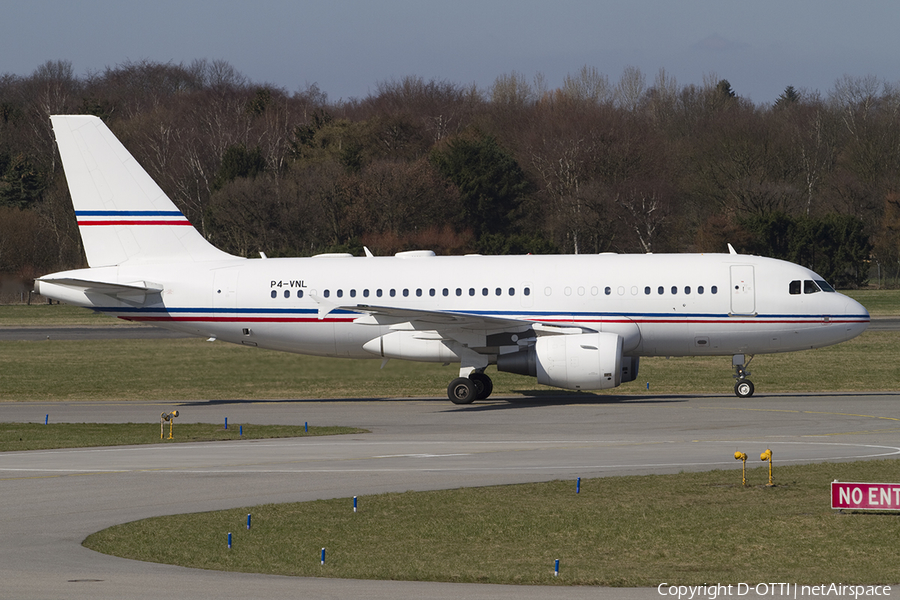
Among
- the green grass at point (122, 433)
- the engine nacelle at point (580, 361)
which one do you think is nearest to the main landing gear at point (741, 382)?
the engine nacelle at point (580, 361)

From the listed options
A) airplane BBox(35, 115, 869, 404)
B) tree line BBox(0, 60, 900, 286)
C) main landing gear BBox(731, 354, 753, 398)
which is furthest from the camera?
tree line BBox(0, 60, 900, 286)

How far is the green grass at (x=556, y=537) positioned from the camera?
44.1ft

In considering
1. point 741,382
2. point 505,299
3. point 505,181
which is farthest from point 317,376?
point 505,181

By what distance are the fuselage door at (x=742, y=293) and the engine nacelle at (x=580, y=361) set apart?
4.21 m

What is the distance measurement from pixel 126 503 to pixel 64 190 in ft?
300

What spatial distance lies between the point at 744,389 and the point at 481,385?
8359mm

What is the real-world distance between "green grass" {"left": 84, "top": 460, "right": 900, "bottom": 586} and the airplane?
46.7 feet

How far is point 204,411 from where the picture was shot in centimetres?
3397

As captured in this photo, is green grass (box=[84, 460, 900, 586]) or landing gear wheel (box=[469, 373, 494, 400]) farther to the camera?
landing gear wheel (box=[469, 373, 494, 400])

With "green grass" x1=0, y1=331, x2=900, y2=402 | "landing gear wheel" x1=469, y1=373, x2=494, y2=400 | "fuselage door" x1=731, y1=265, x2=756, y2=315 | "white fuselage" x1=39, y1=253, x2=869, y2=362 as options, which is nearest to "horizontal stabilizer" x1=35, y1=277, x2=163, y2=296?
"white fuselage" x1=39, y1=253, x2=869, y2=362

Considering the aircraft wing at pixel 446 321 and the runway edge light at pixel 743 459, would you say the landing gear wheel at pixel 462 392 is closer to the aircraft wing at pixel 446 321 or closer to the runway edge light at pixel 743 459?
the aircraft wing at pixel 446 321

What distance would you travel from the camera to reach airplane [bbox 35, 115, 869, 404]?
3388 centimetres

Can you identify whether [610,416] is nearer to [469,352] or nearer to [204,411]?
[469,352]

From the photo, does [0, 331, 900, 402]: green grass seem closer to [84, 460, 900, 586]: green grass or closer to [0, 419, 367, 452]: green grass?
[0, 419, 367, 452]: green grass
